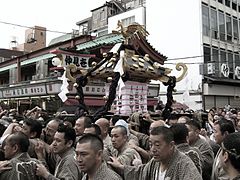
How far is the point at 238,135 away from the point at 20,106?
2021 cm

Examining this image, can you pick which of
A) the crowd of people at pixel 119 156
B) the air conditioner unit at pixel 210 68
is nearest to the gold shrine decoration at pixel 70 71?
the crowd of people at pixel 119 156

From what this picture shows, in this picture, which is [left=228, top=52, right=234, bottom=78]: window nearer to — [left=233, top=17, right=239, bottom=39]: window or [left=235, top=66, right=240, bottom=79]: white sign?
[left=235, top=66, right=240, bottom=79]: white sign

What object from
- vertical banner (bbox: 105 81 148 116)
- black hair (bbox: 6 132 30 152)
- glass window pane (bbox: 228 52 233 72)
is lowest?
black hair (bbox: 6 132 30 152)

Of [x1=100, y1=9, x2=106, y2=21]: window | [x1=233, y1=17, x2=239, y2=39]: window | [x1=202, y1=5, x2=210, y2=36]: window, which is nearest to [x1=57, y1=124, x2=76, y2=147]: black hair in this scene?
[x1=202, y1=5, x2=210, y2=36]: window

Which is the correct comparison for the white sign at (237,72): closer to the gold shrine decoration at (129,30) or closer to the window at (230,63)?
the window at (230,63)

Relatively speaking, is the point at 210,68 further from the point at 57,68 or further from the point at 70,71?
the point at 70,71

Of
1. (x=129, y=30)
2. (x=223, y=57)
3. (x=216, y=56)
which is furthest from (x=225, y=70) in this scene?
(x=129, y=30)

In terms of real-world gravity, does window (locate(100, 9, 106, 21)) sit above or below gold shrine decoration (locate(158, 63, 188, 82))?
above

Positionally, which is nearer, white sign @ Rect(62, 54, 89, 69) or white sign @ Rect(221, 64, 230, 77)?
white sign @ Rect(62, 54, 89, 69)

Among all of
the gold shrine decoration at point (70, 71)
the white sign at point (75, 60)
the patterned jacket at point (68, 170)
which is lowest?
the patterned jacket at point (68, 170)

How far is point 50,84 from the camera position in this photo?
17562mm

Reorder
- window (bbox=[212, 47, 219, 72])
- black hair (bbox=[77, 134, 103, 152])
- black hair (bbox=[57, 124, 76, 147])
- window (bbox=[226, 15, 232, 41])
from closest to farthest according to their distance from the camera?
black hair (bbox=[77, 134, 103, 152])
black hair (bbox=[57, 124, 76, 147])
window (bbox=[212, 47, 219, 72])
window (bbox=[226, 15, 232, 41])

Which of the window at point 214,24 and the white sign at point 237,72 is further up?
the window at point 214,24

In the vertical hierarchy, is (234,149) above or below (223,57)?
below
